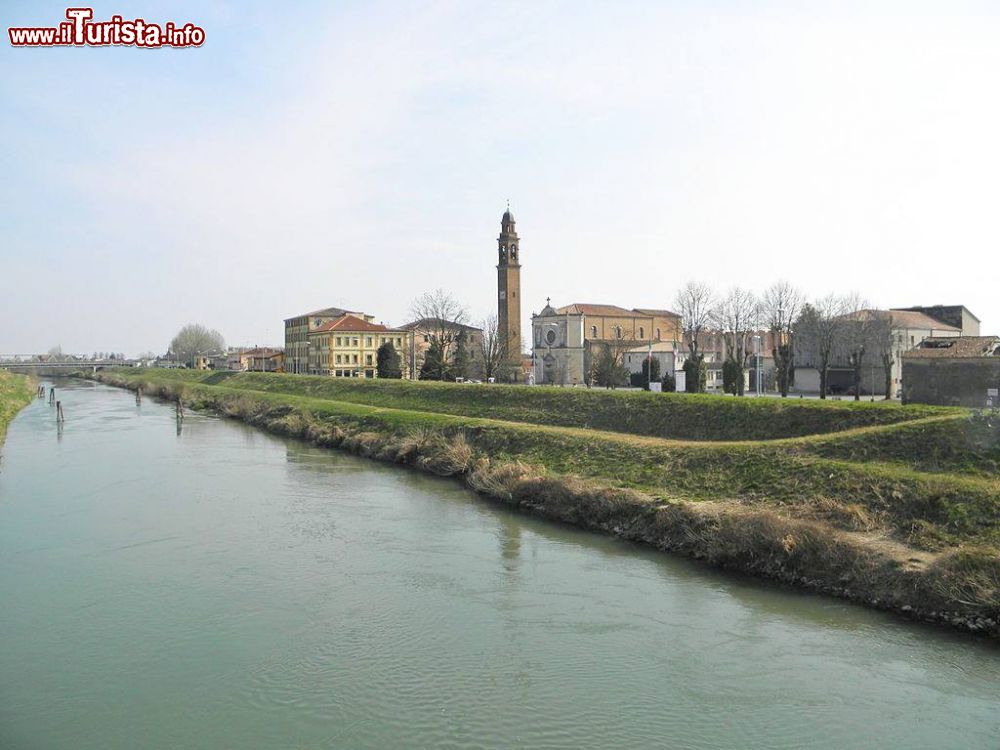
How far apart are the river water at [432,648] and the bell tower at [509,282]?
5351 centimetres

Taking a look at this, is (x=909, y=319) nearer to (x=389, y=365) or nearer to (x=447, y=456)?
(x=389, y=365)

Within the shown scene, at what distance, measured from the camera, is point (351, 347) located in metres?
83.4

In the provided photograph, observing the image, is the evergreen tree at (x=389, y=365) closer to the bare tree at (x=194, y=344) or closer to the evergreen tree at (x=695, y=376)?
the evergreen tree at (x=695, y=376)

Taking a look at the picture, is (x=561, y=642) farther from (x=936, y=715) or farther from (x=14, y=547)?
(x=14, y=547)

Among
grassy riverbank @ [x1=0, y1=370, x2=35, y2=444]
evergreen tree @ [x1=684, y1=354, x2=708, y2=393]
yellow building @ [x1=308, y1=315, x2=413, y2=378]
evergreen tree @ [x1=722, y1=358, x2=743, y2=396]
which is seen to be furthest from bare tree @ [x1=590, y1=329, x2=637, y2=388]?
grassy riverbank @ [x1=0, y1=370, x2=35, y2=444]

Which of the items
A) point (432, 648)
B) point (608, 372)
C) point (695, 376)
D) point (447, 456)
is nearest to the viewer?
point (432, 648)

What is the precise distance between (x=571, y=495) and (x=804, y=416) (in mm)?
8442

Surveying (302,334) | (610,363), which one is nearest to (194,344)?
(302,334)

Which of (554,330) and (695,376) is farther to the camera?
(554,330)

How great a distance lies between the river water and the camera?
10.0m

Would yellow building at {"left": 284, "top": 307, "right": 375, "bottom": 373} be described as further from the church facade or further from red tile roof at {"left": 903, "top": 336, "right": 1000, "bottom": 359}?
red tile roof at {"left": 903, "top": 336, "right": 1000, "bottom": 359}

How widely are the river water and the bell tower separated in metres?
53.5

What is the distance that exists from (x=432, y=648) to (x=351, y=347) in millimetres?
73059

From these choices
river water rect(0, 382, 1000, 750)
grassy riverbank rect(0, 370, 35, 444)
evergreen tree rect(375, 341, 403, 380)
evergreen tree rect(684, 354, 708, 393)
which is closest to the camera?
river water rect(0, 382, 1000, 750)
